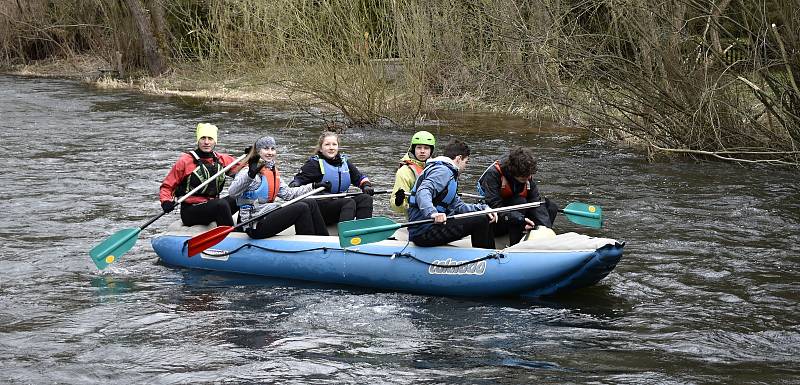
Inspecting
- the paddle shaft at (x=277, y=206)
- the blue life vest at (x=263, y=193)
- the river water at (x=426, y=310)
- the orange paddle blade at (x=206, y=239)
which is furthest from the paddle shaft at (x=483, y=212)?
the orange paddle blade at (x=206, y=239)

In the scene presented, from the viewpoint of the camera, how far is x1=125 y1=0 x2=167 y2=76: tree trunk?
2569cm

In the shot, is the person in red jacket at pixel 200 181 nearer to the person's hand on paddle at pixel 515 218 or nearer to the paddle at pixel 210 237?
the paddle at pixel 210 237

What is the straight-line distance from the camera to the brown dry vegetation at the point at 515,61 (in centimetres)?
1222

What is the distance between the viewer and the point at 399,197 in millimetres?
7961

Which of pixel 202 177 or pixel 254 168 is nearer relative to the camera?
pixel 254 168

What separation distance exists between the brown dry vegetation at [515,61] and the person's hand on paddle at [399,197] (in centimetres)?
410

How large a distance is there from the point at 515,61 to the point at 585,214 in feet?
28.2

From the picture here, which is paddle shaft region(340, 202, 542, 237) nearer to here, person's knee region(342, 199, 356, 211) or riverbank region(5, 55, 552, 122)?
person's knee region(342, 199, 356, 211)

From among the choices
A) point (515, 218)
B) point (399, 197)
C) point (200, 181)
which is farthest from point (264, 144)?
point (515, 218)

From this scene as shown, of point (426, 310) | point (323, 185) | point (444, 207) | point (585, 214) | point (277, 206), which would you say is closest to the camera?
point (426, 310)

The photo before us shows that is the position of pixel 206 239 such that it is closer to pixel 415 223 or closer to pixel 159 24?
pixel 415 223

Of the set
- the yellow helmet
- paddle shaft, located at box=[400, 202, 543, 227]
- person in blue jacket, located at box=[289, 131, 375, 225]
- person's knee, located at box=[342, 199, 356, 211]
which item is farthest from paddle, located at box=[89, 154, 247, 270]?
paddle shaft, located at box=[400, 202, 543, 227]

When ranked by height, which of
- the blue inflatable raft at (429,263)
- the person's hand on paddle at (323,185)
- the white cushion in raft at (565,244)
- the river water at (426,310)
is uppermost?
the person's hand on paddle at (323,185)

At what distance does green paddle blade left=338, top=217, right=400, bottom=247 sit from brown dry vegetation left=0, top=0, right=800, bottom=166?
14.4 feet
